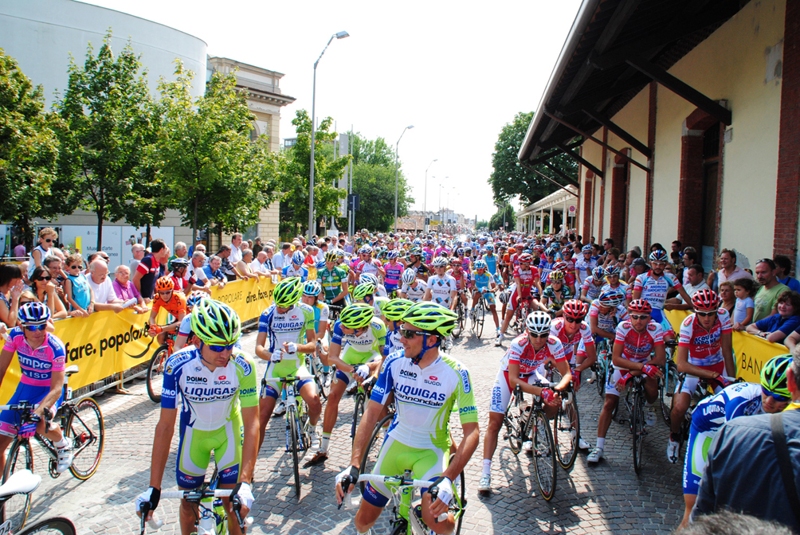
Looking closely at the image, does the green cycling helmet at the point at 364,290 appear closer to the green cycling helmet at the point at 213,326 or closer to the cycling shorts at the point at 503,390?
the cycling shorts at the point at 503,390

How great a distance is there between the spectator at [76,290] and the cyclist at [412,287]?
5.32 meters

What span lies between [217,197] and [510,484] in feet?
58.3

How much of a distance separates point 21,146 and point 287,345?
14975mm

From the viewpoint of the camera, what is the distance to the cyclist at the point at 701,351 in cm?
607

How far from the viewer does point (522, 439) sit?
613cm

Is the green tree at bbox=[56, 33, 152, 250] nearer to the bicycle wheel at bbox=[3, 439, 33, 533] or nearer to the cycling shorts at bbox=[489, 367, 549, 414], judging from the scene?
the bicycle wheel at bbox=[3, 439, 33, 533]

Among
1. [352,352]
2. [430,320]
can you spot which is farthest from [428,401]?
[352,352]

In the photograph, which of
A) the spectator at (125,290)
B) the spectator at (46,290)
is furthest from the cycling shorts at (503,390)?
the spectator at (125,290)

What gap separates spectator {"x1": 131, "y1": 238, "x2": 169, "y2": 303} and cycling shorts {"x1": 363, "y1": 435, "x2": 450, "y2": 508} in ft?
25.3

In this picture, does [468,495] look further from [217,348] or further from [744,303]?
[744,303]

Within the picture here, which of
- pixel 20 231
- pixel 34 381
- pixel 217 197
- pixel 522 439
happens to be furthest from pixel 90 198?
pixel 522 439

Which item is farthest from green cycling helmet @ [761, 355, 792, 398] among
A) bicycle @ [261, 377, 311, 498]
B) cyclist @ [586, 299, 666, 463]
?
bicycle @ [261, 377, 311, 498]

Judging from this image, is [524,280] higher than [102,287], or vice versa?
[524,280]

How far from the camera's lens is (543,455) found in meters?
5.71
